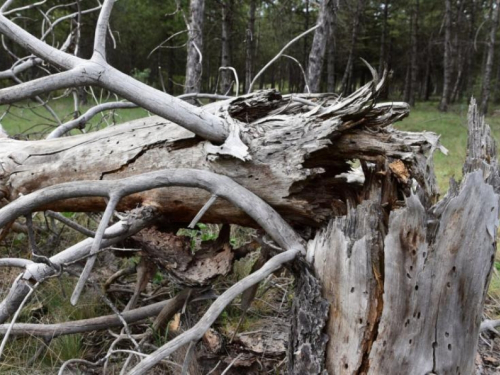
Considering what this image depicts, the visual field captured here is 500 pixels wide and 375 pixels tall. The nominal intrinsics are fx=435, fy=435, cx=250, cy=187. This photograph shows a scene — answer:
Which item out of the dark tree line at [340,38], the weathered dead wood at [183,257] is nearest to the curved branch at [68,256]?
the weathered dead wood at [183,257]

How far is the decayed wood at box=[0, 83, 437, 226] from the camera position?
211 cm

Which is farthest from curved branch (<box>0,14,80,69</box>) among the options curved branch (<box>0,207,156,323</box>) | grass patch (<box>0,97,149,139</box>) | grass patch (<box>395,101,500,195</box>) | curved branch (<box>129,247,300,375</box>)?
grass patch (<box>395,101,500,195</box>)

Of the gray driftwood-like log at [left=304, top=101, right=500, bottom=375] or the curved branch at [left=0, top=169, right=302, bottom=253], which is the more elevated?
the curved branch at [left=0, top=169, right=302, bottom=253]

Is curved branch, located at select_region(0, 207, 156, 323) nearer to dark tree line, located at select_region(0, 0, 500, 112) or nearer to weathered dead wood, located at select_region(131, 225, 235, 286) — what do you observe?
weathered dead wood, located at select_region(131, 225, 235, 286)

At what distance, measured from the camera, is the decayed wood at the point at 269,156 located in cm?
211

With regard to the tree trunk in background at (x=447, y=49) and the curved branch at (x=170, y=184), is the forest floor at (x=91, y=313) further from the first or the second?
the tree trunk in background at (x=447, y=49)

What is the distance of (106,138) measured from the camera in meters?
2.53

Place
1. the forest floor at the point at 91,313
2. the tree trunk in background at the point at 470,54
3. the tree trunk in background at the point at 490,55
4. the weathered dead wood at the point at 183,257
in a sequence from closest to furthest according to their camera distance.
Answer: the weathered dead wood at the point at 183,257 < the forest floor at the point at 91,313 < the tree trunk in background at the point at 490,55 < the tree trunk in background at the point at 470,54

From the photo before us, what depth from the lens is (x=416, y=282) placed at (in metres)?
1.82

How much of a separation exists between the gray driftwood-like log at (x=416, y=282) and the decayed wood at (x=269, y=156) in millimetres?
297

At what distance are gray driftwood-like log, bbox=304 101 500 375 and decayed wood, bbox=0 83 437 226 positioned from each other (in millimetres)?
297

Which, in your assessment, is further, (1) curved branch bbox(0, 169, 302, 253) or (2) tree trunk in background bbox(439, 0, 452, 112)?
(2) tree trunk in background bbox(439, 0, 452, 112)

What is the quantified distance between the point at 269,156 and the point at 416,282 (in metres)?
0.88

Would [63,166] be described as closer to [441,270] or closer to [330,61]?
[441,270]
